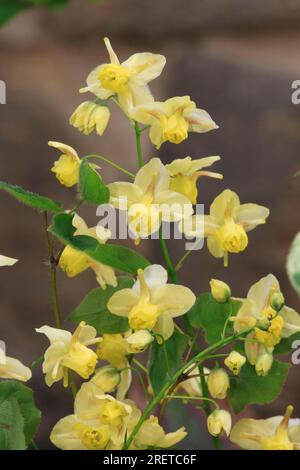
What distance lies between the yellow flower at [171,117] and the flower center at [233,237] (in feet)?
0.16

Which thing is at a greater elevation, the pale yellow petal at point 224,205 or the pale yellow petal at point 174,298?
the pale yellow petal at point 224,205

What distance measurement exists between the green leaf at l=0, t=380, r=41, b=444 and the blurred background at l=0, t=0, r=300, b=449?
61 cm

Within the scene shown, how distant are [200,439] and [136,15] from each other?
0.46m

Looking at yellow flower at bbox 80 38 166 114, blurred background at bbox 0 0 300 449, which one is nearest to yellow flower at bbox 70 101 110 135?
yellow flower at bbox 80 38 166 114

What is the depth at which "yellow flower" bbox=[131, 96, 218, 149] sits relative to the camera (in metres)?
0.47

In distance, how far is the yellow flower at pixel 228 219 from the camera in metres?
0.49

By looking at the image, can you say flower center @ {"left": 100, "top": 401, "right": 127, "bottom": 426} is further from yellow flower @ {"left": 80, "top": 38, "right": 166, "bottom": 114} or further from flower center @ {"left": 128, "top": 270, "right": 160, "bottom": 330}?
yellow flower @ {"left": 80, "top": 38, "right": 166, "bottom": 114}

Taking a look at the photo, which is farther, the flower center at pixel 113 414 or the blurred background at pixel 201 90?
the blurred background at pixel 201 90

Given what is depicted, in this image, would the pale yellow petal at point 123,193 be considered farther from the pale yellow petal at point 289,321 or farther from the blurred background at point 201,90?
the blurred background at point 201,90

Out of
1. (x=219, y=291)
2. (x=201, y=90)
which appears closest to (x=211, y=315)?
(x=219, y=291)

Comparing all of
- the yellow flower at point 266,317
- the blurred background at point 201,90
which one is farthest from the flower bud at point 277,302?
the blurred background at point 201,90

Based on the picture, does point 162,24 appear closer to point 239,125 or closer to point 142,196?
point 239,125

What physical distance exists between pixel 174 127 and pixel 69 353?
116 millimetres

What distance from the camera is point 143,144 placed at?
110cm
